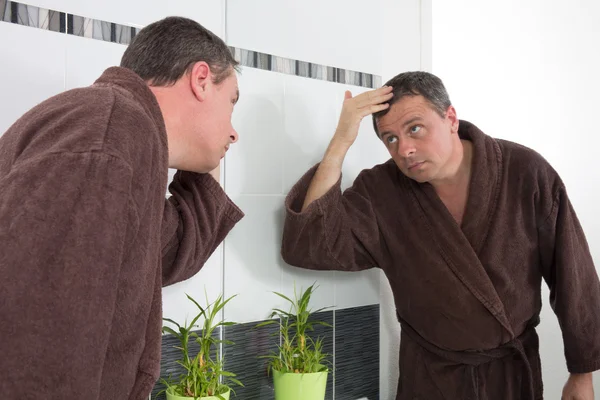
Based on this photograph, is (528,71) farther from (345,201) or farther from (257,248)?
(257,248)

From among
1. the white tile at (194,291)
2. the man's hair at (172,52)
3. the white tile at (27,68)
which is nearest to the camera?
the man's hair at (172,52)

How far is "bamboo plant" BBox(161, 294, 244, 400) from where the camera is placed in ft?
4.60

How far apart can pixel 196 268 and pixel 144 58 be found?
0.57 metres

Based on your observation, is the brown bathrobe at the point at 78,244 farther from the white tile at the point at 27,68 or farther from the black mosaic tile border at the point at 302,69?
the black mosaic tile border at the point at 302,69

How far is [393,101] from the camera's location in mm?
1669

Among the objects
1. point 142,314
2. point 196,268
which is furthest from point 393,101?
point 142,314

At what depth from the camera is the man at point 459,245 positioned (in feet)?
5.33

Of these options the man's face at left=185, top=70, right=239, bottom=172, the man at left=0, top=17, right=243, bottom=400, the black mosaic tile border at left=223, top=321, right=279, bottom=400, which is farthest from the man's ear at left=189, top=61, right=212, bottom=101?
the black mosaic tile border at left=223, top=321, right=279, bottom=400

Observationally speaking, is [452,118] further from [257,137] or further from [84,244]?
[84,244]

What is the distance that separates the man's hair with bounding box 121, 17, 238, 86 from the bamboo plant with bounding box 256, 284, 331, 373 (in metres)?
0.82

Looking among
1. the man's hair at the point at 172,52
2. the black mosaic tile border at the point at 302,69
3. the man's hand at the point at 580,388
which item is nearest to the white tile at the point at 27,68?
the man's hair at the point at 172,52

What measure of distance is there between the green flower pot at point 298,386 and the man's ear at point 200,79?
88 centimetres

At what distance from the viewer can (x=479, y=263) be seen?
1.61 metres

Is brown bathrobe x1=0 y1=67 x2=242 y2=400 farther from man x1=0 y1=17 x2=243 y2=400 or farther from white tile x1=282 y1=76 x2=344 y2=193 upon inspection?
white tile x1=282 y1=76 x2=344 y2=193
